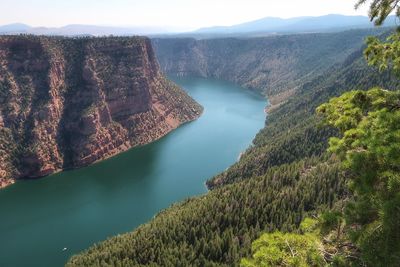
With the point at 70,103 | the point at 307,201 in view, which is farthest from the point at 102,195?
the point at 307,201

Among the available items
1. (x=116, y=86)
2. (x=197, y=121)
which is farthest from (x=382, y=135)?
(x=197, y=121)

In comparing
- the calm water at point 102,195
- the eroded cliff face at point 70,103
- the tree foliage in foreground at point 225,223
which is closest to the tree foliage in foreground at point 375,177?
the tree foliage in foreground at point 225,223

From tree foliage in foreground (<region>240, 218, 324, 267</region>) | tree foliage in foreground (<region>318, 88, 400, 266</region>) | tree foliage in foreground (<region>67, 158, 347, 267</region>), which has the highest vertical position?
tree foliage in foreground (<region>318, 88, 400, 266</region>)

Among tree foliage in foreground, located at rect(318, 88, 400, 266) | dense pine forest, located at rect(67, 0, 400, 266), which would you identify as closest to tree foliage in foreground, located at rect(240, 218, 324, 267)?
dense pine forest, located at rect(67, 0, 400, 266)

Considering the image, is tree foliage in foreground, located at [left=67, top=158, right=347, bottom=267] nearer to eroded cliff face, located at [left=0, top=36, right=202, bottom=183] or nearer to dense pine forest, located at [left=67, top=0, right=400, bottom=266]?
dense pine forest, located at [left=67, top=0, right=400, bottom=266]

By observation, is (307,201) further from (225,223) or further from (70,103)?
(70,103)
